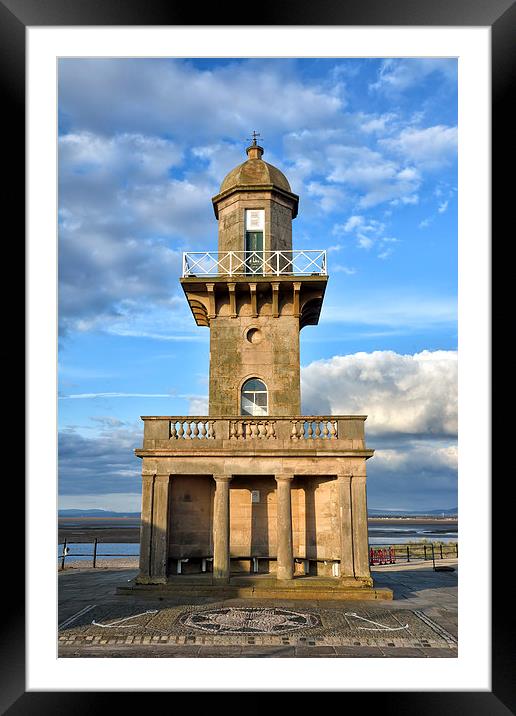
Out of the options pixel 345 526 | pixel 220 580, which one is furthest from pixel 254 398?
pixel 220 580

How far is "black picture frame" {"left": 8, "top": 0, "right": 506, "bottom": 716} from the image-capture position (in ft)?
16.7

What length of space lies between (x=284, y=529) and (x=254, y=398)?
480 centimetres

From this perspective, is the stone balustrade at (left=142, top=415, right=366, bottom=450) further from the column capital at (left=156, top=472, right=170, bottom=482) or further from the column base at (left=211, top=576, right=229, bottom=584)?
the column base at (left=211, top=576, right=229, bottom=584)

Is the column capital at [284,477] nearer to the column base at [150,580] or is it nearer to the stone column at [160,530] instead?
the stone column at [160,530]

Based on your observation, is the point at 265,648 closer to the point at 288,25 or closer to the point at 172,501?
the point at 172,501

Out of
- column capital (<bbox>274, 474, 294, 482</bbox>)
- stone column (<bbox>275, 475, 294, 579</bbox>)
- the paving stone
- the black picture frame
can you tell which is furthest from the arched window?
the black picture frame

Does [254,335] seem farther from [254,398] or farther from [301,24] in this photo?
[301,24]

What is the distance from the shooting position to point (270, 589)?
1723cm

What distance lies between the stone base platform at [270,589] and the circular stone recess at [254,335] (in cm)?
795

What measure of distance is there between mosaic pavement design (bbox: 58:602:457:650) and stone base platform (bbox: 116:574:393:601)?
120 cm

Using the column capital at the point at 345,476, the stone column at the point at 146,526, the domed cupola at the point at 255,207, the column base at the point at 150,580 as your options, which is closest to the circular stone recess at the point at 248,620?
the column base at the point at 150,580
